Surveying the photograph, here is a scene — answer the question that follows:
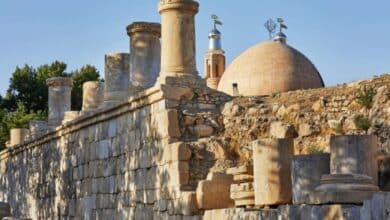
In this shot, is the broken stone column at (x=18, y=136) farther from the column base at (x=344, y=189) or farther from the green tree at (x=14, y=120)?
the column base at (x=344, y=189)

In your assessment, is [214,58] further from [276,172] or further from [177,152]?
[276,172]

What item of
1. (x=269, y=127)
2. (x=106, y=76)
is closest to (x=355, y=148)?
(x=269, y=127)

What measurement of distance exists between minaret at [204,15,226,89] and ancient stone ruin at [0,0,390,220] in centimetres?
2465

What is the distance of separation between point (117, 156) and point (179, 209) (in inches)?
105

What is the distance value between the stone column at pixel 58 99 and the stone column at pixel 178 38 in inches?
295

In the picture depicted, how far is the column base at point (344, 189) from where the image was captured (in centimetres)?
752

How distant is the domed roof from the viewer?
2284 cm

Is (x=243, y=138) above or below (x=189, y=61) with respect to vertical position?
below

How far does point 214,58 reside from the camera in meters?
44.1

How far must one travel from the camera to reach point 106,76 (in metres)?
15.4

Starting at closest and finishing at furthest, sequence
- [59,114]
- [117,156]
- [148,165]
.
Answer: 1. [148,165]
2. [117,156]
3. [59,114]

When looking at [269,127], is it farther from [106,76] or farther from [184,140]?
[106,76]

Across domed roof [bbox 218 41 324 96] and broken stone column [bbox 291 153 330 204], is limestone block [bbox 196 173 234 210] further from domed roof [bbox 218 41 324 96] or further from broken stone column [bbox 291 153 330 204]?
domed roof [bbox 218 41 324 96]

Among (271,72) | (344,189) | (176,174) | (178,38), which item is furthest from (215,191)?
(271,72)
